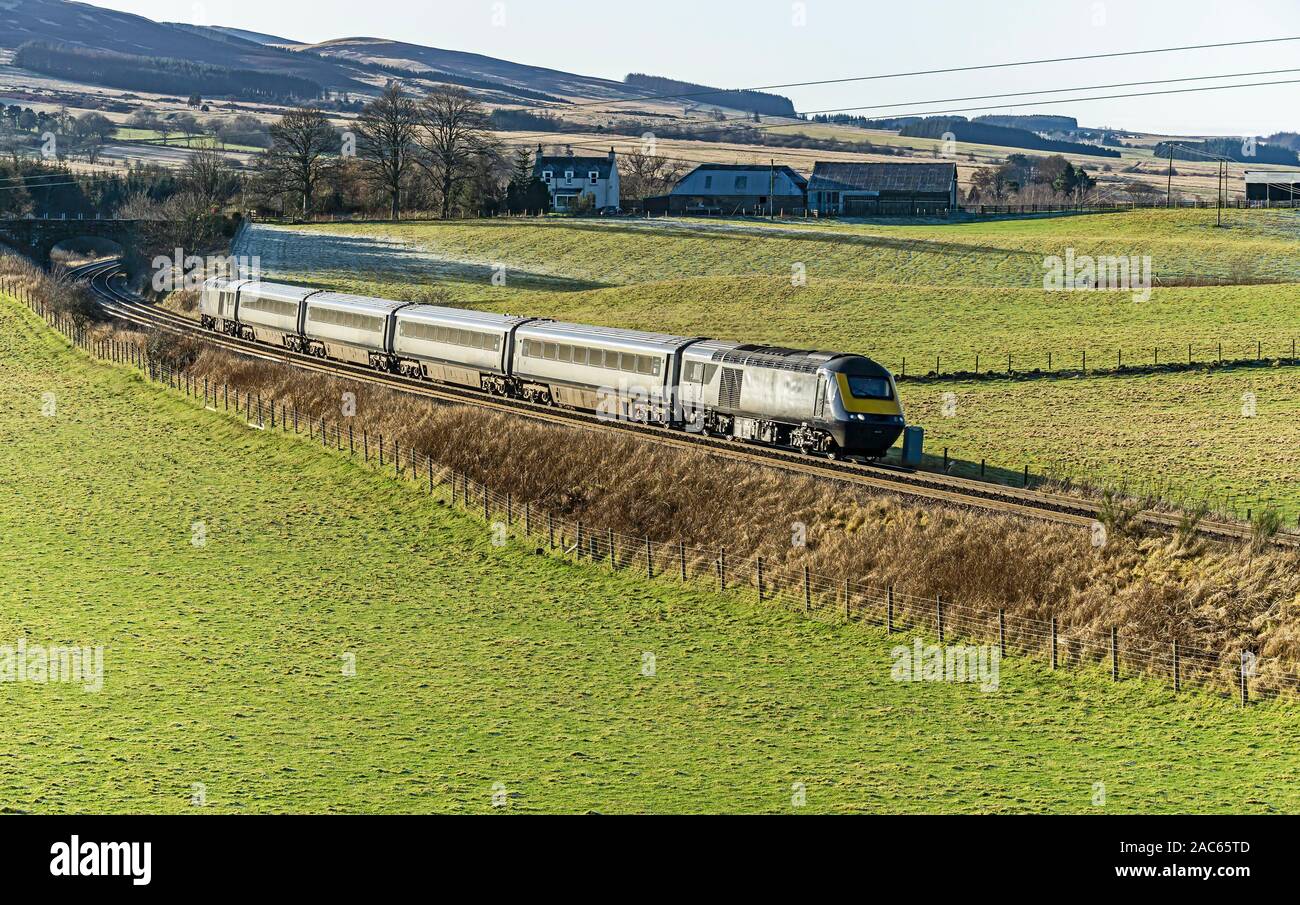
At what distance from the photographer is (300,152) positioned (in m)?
142

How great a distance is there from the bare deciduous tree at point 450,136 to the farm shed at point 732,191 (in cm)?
2562

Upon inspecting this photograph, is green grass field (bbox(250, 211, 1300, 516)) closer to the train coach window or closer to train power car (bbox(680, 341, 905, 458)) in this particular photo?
the train coach window

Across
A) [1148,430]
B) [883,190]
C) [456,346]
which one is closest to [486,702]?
[1148,430]

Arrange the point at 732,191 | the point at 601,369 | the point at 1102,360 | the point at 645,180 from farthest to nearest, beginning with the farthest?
1. the point at 645,180
2. the point at 732,191
3. the point at 1102,360
4. the point at 601,369

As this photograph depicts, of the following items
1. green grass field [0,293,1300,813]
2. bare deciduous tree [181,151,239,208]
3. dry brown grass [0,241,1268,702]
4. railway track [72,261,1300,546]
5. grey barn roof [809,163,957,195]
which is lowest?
green grass field [0,293,1300,813]

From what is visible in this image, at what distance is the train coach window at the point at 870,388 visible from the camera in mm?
41000

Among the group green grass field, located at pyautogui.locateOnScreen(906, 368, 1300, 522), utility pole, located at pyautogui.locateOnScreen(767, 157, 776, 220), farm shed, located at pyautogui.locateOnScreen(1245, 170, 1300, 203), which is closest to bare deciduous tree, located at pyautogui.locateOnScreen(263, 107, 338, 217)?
utility pole, located at pyautogui.locateOnScreen(767, 157, 776, 220)

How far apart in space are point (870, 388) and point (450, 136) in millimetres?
107363

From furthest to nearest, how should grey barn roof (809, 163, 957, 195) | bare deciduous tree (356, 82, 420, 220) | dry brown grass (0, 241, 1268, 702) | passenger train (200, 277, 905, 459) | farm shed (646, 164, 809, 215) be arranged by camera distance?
1. farm shed (646, 164, 809, 215)
2. grey barn roof (809, 163, 957, 195)
3. bare deciduous tree (356, 82, 420, 220)
4. passenger train (200, 277, 905, 459)
5. dry brown grass (0, 241, 1268, 702)

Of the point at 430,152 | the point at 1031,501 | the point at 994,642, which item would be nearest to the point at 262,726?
the point at 994,642

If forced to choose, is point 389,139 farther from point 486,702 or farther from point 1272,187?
point 486,702

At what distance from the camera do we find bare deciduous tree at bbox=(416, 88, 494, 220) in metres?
140
